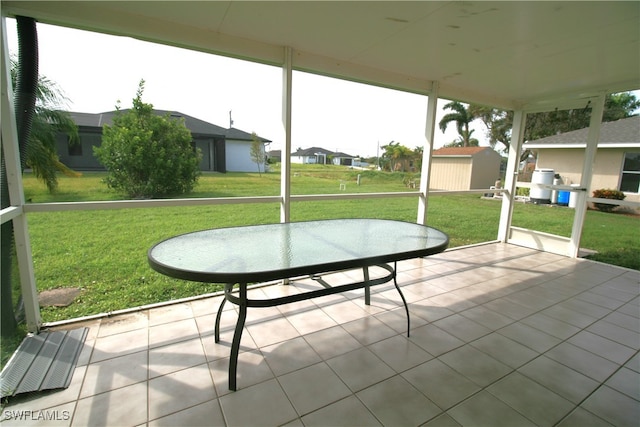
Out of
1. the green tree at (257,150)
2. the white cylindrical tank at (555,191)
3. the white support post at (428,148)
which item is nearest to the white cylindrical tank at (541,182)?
the white cylindrical tank at (555,191)

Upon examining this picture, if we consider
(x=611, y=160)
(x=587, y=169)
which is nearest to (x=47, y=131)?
(x=587, y=169)

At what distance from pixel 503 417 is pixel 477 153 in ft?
40.0

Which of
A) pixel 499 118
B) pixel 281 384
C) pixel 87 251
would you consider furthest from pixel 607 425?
pixel 499 118

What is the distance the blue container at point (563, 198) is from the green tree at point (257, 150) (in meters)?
9.71

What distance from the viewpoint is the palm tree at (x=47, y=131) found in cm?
246

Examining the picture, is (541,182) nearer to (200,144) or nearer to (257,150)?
(200,144)

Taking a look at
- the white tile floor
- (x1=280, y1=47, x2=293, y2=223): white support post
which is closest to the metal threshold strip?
the white tile floor

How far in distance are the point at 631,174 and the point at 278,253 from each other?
6.83 m

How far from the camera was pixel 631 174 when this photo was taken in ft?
16.9

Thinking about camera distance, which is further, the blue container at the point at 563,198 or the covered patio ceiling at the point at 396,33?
the blue container at the point at 563,198

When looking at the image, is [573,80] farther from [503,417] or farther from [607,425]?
[503,417]

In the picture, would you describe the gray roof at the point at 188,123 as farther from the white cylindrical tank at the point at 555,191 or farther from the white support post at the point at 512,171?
the white cylindrical tank at the point at 555,191

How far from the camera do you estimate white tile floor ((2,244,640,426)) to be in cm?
144

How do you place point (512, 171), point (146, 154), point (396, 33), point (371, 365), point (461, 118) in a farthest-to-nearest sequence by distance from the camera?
point (461, 118) → point (146, 154) → point (512, 171) → point (396, 33) → point (371, 365)
